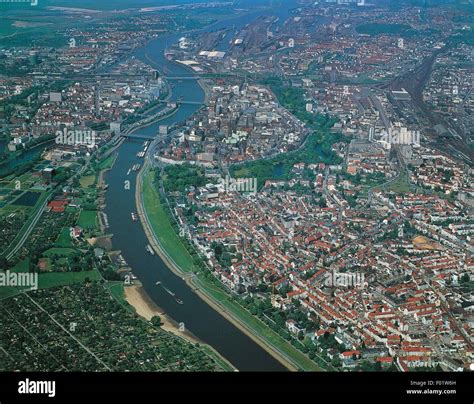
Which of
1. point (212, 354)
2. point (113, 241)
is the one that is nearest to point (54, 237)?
point (113, 241)

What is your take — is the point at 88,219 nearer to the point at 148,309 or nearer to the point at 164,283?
the point at 164,283

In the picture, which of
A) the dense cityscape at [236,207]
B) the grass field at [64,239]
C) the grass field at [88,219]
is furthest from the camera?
the grass field at [88,219]

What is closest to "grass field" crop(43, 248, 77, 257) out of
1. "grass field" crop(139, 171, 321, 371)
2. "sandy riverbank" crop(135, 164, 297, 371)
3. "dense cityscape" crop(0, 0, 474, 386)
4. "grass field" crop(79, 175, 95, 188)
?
"dense cityscape" crop(0, 0, 474, 386)

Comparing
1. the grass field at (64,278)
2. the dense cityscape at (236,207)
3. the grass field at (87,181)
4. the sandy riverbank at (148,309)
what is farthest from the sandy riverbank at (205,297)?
the grass field at (87,181)

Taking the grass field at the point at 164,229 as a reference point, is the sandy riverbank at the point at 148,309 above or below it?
above

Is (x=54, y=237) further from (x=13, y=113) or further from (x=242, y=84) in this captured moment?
(x=242, y=84)

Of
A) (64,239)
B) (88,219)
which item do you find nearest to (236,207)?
(88,219)

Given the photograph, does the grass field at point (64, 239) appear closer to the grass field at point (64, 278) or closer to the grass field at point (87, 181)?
the grass field at point (64, 278)
